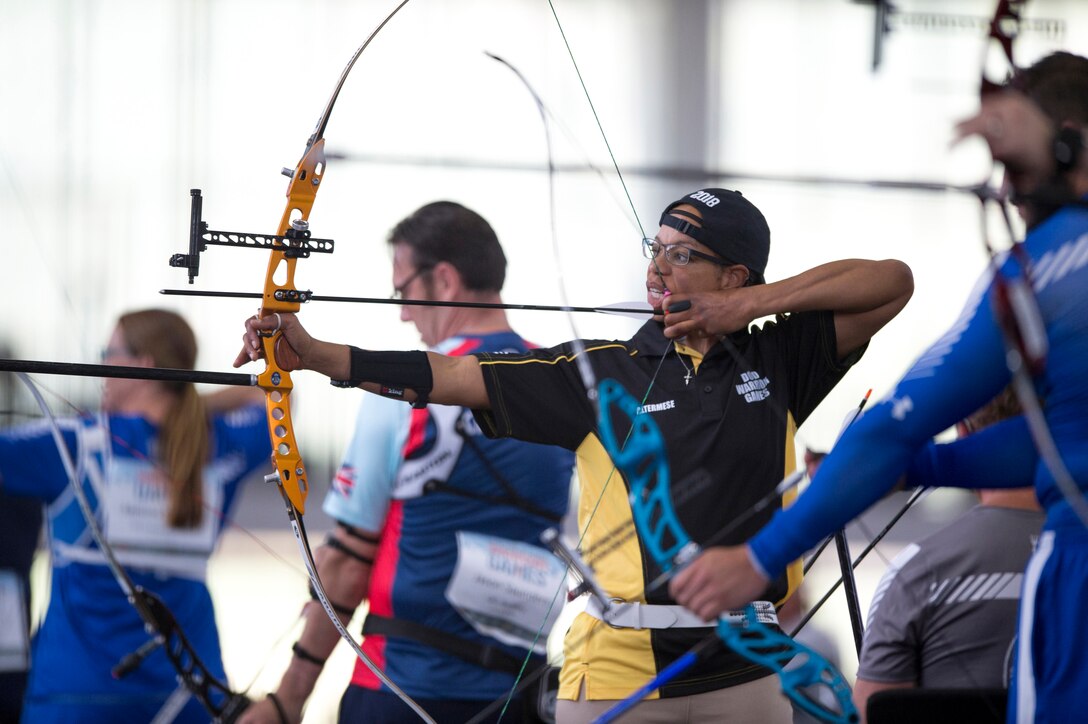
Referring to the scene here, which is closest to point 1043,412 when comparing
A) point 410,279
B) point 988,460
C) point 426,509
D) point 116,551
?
point 988,460

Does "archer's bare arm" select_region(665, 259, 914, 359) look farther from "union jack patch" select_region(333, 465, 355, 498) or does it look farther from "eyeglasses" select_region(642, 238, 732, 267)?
"union jack patch" select_region(333, 465, 355, 498)

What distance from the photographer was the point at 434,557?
1.79 m

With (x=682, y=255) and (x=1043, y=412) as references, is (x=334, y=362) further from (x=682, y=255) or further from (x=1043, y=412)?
(x=1043, y=412)

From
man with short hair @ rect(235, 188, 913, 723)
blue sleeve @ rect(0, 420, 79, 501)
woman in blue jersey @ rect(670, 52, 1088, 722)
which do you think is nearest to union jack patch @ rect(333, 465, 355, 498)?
man with short hair @ rect(235, 188, 913, 723)

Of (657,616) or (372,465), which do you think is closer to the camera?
(657,616)

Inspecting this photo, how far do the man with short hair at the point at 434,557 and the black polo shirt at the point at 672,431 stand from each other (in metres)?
0.37

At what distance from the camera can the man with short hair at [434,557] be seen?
5.75 ft

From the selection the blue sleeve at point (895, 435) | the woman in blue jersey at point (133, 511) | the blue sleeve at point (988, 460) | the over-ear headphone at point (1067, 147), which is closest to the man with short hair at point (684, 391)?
the blue sleeve at point (988, 460)

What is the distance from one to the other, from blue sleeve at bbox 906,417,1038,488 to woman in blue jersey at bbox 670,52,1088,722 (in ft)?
0.49

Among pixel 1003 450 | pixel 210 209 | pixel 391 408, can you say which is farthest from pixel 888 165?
pixel 1003 450

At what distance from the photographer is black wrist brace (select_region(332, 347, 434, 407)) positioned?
133cm

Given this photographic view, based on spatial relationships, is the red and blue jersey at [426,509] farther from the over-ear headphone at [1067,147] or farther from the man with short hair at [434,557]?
the over-ear headphone at [1067,147]

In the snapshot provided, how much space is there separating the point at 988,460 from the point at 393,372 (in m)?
0.62

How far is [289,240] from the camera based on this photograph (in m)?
1.34
